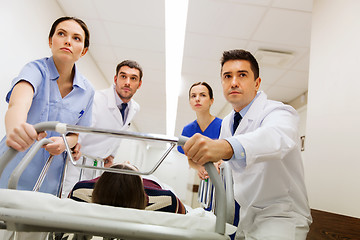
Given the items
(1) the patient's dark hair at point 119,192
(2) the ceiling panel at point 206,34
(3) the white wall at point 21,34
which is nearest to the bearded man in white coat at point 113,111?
(3) the white wall at point 21,34

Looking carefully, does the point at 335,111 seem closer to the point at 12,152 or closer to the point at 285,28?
the point at 285,28

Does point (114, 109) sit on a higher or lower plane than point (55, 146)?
higher

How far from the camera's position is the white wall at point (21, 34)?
2336 mm

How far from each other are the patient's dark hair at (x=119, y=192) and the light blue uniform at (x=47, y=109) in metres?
0.47

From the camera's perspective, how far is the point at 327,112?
2.02 metres

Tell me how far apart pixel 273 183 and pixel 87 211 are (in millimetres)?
909

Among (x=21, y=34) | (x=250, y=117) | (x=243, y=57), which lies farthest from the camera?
(x=21, y=34)

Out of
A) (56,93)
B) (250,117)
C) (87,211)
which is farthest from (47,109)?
(250,117)

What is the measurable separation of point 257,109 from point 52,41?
1.27 m

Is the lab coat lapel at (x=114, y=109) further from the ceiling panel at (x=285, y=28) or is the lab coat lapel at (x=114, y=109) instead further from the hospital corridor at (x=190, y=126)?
the ceiling panel at (x=285, y=28)

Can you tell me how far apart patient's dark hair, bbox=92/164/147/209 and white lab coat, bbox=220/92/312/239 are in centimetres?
48

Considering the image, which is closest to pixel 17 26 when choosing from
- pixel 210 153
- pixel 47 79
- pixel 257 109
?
pixel 47 79

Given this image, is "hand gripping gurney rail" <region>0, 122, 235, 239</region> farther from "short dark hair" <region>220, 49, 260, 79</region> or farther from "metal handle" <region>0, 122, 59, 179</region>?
"short dark hair" <region>220, 49, 260, 79</region>

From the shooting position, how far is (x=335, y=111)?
6.28 ft
